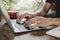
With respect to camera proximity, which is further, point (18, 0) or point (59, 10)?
point (18, 0)

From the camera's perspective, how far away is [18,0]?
223cm

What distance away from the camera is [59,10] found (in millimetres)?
1623

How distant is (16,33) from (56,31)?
0.28 m

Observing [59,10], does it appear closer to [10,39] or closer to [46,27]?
[46,27]

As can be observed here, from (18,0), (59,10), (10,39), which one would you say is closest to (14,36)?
(10,39)

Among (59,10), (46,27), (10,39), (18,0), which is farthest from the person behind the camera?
(18,0)

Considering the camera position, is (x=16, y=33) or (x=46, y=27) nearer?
(x=16, y=33)

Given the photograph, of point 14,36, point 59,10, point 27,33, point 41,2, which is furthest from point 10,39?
point 41,2

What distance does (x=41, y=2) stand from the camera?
7.88ft

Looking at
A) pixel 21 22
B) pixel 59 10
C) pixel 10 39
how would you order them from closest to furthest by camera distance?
pixel 10 39
pixel 21 22
pixel 59 10

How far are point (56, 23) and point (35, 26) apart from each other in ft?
0.68

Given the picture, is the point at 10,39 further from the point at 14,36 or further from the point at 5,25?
the point at 5,25

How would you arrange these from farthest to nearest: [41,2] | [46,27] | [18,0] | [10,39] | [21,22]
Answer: [41,2]
[18,0]
[21,22]
[46,27]
[10,39]

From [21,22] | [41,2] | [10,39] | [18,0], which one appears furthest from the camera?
[41,2]
